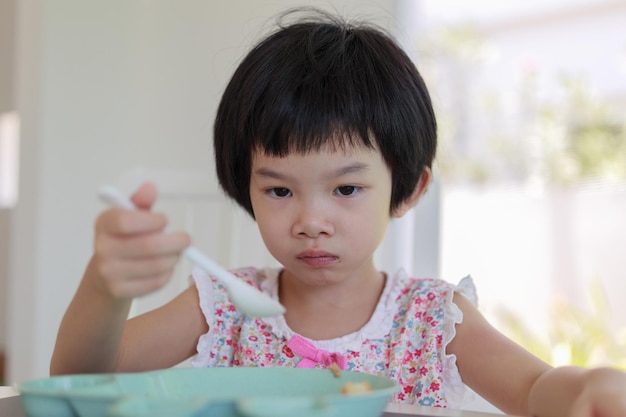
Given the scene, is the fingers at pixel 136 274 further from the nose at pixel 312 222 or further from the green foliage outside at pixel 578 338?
the green foliage outside at pixel 578 338

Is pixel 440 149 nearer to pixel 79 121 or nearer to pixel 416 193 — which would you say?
pixel 416 193

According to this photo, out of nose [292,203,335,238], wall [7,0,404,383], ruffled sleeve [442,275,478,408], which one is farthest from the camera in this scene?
wall [7,0,404,383]

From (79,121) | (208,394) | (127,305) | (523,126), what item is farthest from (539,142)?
(208,394)

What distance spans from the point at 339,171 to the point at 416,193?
0.25 meters

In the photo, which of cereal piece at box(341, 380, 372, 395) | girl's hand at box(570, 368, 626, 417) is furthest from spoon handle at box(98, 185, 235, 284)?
girl's hand at box(570, 368, 626, 417)

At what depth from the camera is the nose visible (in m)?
0.91

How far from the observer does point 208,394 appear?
2.02 ft

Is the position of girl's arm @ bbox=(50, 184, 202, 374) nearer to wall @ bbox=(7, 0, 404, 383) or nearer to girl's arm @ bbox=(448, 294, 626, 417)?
girl's arm @ bbox=(448, 294, 626, 417)

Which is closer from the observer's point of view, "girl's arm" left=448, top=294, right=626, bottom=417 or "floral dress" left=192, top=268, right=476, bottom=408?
"girl's arm" left=448, top=294, right=626, bottom=417

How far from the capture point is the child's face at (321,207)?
36.4 inches

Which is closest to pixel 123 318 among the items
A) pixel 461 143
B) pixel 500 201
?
pixel 500 201

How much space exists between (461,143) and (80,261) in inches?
155

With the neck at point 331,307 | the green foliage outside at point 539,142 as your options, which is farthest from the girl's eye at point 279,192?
the green foliage outside at point 539,142

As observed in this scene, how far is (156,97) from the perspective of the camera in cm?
225
